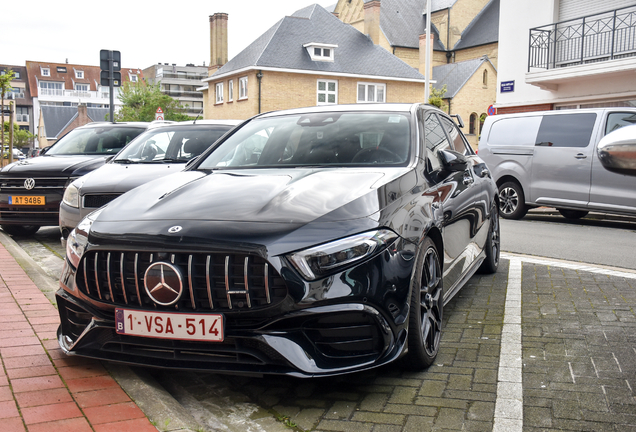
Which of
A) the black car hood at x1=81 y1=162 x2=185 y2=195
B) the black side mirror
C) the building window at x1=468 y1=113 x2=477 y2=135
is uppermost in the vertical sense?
the building window at x1=468 y1=113 x2=477 y2=135

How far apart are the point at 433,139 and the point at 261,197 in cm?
177

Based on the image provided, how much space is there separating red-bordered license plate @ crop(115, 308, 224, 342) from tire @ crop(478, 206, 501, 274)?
150 inches

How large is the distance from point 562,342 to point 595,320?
0.70 m

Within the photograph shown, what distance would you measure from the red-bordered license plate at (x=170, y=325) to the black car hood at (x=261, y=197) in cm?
50

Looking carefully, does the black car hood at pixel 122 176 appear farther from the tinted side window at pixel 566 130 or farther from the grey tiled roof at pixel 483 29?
the grey tiled roof at pixel 483 29

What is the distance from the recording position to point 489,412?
10.3 ft

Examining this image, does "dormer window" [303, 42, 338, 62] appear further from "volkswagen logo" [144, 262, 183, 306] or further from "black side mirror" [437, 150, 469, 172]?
"volkswagen logo" [144, 262, 183, 306]

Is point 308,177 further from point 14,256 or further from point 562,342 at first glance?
point 14,256

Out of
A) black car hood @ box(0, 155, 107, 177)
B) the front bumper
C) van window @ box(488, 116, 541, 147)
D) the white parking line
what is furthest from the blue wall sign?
the front bumper

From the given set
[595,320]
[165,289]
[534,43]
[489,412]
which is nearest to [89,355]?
[165,289]

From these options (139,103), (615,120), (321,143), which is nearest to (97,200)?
(321,143)

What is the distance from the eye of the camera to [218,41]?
57406 millimetres

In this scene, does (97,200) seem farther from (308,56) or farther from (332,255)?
(308,56)

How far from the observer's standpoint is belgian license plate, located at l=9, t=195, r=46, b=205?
28.2ft
